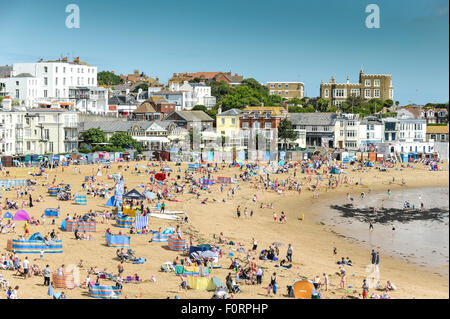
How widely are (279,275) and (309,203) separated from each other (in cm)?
1933

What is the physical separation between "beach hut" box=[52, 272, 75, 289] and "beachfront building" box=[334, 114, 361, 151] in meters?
55.0

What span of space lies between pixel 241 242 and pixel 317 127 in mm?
46310

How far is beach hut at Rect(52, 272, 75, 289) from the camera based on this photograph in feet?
59.4

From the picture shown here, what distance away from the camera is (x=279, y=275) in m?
21.2

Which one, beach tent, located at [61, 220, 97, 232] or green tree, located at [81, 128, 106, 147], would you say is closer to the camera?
beach tent, located at [61, 220, 97, 232]

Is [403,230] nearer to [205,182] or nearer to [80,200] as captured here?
[205,182]

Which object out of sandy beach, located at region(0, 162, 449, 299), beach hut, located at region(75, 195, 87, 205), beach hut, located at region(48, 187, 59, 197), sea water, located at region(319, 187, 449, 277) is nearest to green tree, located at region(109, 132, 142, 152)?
sandy beach, located at region(0, 162, 449, 299)

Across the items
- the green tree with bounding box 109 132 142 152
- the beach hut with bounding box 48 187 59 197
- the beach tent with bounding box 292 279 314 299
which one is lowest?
the beach tent with bounding box 292 279 314 299

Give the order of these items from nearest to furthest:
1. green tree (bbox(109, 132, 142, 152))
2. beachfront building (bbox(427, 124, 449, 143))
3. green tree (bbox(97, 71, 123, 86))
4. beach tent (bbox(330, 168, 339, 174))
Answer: beach tent (bbox(330, 168, 339, 174)) < green tree (bbox(109, 132, 142, 152)) < beachfront building (bbox(427, 124, 449, 143)) < green tree (bbox(97, 71, 123, 86))

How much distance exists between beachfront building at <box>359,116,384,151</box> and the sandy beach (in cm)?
2173

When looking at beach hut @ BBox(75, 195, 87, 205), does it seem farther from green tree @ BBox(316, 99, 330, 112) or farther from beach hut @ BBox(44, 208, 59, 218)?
green tree @ BBox(316, 99, 330, 112)

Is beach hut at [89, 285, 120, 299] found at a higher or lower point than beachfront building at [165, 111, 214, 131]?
lower

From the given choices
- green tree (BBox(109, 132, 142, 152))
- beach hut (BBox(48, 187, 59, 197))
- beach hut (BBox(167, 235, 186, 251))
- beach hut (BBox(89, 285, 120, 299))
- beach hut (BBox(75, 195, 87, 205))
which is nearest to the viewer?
beach hut (BBox(89, 285, 120, 299))
